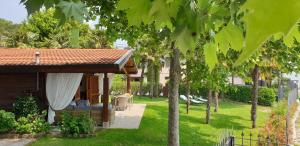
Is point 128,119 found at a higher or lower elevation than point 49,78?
lower

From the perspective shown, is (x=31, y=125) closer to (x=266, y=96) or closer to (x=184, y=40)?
(x=184, y=40)

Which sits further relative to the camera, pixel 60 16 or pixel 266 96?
pixel 266 96

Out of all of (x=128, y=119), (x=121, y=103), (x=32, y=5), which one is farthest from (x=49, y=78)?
(x=32, y=5)

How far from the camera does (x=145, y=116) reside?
20.5 meters

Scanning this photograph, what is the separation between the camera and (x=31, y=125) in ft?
47.4

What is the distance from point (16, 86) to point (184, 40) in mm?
16466

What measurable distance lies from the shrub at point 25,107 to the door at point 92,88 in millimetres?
6368

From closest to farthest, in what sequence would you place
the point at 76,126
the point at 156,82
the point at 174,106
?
1. the point at 174,106
2. the point at 76,126
3. the point at 156,82

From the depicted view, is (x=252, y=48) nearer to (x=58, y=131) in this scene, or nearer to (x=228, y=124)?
(x=58, y=131)

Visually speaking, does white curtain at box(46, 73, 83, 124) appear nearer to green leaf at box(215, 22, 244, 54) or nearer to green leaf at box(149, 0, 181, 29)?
green leaf at box(149, 0, 181, 29)

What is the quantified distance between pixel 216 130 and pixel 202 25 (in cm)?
1712

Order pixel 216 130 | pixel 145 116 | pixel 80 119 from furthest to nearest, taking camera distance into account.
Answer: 1. pixel 145 116
2. pixel 216 130
3. pixel 80 119

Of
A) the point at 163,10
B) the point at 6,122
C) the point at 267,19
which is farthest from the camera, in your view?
the point at 6,122

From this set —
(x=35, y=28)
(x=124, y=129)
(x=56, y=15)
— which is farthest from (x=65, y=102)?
(x=35, y=28)
